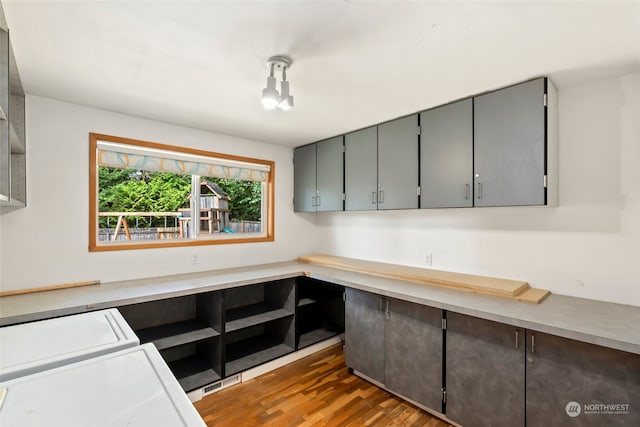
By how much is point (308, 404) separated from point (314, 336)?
0.96 metres

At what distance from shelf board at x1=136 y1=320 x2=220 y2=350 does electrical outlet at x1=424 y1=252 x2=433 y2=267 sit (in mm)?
1936

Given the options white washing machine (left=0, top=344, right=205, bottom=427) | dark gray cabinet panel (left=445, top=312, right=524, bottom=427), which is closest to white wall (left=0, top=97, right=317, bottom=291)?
white washing machine (left=0, top=344, right=205, bottom=427)

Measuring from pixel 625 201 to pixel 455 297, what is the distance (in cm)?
117

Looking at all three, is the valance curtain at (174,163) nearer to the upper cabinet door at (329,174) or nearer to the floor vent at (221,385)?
the upper cabinet door at (329,174)

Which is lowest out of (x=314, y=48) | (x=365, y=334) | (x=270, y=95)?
(x=365, y=334)

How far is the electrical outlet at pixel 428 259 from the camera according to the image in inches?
111

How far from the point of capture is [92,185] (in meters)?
2.42

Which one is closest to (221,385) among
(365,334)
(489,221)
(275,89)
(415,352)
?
(365,334)

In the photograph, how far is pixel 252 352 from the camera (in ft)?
9.41

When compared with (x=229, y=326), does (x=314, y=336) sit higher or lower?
lower

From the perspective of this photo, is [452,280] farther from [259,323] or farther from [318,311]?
[318,311]

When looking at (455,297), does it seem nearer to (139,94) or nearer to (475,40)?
(475,40)

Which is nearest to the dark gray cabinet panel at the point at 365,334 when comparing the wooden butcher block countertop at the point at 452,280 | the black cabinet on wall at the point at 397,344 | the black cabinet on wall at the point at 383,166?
the black cabinet on wall at the point at 397,344

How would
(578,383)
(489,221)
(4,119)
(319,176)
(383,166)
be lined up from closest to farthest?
(4,119), (578,383), (489,221), (383,166), (319,176)
